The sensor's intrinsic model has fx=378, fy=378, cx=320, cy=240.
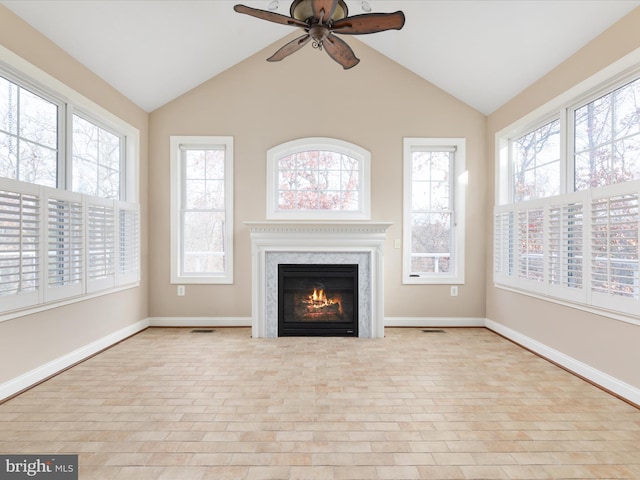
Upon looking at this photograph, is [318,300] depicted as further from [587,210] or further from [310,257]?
[587,210]

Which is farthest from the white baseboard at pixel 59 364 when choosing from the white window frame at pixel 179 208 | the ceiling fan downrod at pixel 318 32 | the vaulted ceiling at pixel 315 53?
the ceiling fan downrod at pixel 318 32

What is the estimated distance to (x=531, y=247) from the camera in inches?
149

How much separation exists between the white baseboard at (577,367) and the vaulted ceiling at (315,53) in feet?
8.52

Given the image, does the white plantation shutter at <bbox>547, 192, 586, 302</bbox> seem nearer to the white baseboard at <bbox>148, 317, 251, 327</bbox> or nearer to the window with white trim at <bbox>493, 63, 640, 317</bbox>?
the window with white trim at <bbox>493, 63, 640, 317</bbox>

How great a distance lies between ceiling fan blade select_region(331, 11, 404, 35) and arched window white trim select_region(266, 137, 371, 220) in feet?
6.99

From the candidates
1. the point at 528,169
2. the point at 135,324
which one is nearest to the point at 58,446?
the point at 135,324

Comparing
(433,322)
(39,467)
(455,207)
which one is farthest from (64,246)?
(455,207)

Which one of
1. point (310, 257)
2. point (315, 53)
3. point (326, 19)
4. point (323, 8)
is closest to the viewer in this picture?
point (323, 8)

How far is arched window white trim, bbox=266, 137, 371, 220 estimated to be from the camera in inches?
184

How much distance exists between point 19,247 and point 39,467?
1.52 metres

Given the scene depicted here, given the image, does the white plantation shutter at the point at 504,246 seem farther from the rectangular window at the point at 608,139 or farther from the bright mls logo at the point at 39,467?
the bright mls logo at the point at 39,467

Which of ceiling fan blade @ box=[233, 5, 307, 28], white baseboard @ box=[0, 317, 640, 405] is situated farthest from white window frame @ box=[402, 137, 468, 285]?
ceiling fan blade @ box=[233, 5, 307, 28]

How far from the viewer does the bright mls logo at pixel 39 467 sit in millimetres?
1754

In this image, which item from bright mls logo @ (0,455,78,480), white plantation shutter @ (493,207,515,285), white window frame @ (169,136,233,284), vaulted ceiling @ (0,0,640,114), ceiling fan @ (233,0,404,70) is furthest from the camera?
white window frame @ (169,136,233,284)
